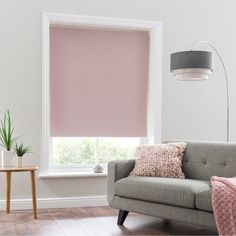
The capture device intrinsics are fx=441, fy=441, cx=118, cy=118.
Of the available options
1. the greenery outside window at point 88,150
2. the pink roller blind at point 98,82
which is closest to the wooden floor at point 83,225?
the greenery outside window at point 88,150

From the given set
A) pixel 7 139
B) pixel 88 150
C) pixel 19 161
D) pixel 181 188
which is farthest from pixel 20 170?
pixel 181 188

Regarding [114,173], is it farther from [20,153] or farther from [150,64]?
[150,64]

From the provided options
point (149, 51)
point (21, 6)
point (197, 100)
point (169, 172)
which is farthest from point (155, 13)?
point (169, 172)

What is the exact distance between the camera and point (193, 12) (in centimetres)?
553

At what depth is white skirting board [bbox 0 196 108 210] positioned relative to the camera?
4.80 m

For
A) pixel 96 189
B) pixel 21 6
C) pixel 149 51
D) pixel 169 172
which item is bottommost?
pixel 96 189

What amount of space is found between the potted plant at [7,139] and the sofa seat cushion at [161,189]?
1166 millimetres

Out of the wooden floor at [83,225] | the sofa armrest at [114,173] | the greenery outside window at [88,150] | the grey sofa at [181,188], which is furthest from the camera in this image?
the greenery outside window at [88,150]

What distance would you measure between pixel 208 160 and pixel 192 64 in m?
1.00

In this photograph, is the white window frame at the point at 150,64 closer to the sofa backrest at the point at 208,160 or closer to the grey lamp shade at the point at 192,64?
the sofa backrest at the point at 208,160

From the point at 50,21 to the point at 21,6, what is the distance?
352 millimetres

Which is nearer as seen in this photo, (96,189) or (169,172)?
(169,172)

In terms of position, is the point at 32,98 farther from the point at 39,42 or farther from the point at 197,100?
the point at 197,100

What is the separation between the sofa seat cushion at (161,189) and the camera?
11.8ft
